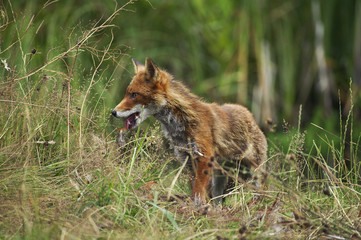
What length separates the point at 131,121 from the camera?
415 centimetres

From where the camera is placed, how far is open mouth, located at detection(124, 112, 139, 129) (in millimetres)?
4102

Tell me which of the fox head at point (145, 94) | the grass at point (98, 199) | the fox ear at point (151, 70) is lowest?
the grass at point (98, 199)

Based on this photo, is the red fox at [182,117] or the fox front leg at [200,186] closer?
the fox front leg at [200,186]

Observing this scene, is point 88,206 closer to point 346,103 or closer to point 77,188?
point 77,188

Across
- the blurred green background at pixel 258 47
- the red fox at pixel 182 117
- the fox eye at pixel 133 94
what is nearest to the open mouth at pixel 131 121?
the red fox at pixel 182 117

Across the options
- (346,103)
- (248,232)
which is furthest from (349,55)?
(248,232)

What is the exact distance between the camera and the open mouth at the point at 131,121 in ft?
13.5

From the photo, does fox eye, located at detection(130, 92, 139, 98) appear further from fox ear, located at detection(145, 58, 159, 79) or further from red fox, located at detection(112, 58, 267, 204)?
fox ear, located at detection(145, 58, 159, 79)

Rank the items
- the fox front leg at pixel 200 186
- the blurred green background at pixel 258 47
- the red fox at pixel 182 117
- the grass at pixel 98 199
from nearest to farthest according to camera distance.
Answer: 1. the grass at pixel 98 199
2. the fox front leg at pixel 200 186
3. the red fox at pixel 182 117
4. the blurred green background at pixel 258 47

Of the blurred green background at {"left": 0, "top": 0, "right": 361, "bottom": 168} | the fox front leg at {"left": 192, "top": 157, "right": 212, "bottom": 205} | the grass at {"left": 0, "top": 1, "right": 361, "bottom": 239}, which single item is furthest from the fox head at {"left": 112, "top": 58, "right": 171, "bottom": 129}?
the blurred green background at {"left": 0, "top": 0, "right": 361, "bottom": 168}

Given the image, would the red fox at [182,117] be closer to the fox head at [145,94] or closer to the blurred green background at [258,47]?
the fox head at [145,94]

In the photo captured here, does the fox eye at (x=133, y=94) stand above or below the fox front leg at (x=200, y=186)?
above

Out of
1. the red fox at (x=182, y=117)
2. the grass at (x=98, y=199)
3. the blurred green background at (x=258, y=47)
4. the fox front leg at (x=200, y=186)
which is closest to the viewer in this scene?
the grass at (x=98, y=199)

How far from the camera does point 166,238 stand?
2.88 m
